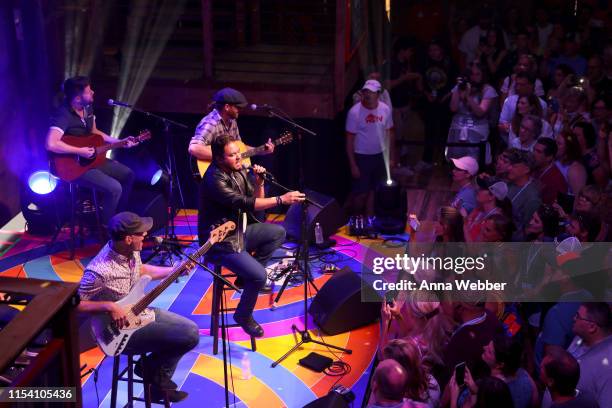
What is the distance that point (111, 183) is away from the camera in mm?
8102

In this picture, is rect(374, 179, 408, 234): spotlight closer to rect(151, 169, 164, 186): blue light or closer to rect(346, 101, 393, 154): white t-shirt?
rect(346, 101, 393, 154): white t-shirt

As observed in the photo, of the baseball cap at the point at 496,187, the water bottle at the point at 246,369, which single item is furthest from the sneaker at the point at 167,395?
the baseball cap at the point at 496,187

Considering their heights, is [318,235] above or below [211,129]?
below

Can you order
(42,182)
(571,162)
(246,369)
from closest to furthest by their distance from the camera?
(246,369)
(571,162)
(42,182)

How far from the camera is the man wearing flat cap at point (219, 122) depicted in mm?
7363

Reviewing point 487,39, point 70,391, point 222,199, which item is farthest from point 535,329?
point 487,39

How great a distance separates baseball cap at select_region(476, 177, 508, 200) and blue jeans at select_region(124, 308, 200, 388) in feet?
8.97

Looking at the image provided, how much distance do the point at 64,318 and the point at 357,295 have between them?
4.10 metres

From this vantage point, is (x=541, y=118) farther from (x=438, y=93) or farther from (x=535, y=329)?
(x=535, y=329)

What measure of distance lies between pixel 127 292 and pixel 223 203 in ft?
3.91

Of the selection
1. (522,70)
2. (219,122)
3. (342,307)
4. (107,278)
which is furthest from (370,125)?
(107,278)

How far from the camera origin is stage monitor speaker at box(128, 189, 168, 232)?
8359 mm

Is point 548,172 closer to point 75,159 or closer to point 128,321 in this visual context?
point 128,321

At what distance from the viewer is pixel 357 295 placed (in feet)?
21.7
